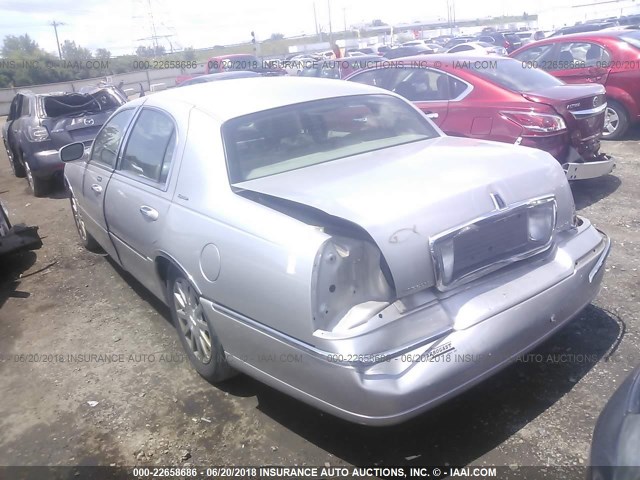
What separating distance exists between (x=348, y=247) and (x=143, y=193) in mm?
1778

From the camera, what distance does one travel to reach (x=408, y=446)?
267 cm

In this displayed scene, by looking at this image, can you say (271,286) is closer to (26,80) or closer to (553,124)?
(553,124)

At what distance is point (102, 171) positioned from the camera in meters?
4.39

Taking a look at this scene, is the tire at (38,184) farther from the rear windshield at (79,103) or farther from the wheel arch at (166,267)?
the wheel arch at (166,267)

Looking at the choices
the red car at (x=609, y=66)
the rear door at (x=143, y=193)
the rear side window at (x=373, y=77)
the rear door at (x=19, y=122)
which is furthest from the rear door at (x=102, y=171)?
the red car at (x=609, y=66)

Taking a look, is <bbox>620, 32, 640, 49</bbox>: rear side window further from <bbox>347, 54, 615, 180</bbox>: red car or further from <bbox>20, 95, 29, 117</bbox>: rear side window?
<bbox>20, 95, 29, 117</bbox>: rear side window

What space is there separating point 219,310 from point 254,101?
4.58 ft

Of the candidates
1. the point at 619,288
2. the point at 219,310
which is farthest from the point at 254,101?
the point at 619,288

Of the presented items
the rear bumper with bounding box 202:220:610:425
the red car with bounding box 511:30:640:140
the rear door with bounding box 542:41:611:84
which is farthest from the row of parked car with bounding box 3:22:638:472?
the rear door with bounding box 542:41:611:84

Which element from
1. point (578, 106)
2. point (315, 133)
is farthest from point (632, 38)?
point (315, 133)

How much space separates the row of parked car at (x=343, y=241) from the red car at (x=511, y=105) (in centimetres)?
229

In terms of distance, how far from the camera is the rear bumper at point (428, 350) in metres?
2.24

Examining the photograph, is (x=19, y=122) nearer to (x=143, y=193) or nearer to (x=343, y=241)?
(x=143, y=193)

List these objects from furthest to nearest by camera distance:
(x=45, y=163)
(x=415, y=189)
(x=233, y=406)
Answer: (x=45, y=163) < (x=233, y=406) < (x=415, y=189)
